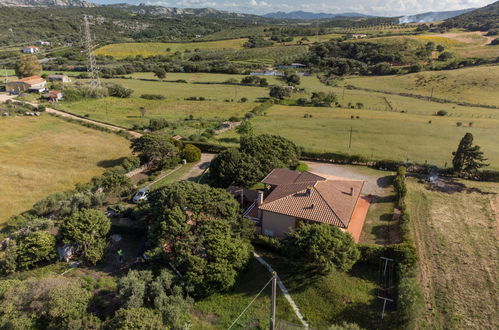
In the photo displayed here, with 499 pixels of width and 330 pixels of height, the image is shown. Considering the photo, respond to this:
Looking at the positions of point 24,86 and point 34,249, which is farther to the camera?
point 24,86

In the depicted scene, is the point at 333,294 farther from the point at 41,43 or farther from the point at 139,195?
the point at 41,43

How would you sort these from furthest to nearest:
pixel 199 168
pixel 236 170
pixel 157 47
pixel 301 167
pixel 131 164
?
pixel 157 47 < pixel 199 168 < pixel 301 167 < pixel 131 164 < pixel 236 170

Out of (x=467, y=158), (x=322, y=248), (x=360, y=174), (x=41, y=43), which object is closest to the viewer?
(x=322, y=248)

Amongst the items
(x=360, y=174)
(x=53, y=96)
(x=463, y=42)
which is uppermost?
(x=463, y=42)

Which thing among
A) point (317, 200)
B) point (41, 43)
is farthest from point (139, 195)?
point (41, 43)

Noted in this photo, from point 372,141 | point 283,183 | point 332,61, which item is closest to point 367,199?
point 283,183

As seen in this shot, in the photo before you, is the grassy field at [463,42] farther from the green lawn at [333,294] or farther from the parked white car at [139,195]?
the parked white car at [139,195]

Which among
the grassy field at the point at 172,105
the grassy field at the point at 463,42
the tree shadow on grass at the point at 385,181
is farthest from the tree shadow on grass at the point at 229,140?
the grassy field at the point at 463,42
